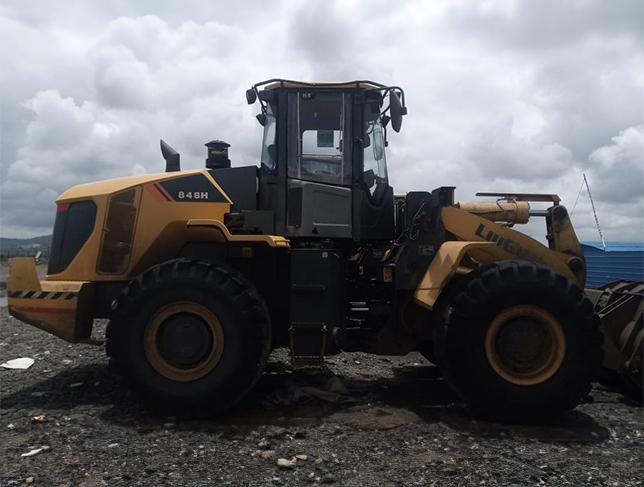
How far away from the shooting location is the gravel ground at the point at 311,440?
138 inches

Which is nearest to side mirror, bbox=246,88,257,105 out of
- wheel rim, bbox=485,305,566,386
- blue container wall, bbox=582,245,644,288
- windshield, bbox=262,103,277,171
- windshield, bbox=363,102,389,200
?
windshield, bbox=262,103,277,171

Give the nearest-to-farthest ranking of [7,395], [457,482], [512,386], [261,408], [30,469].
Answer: [457,482]
[30,469]
[512,386]
[261,408]
[7,395]

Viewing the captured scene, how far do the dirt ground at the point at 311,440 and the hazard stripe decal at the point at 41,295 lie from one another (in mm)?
1021

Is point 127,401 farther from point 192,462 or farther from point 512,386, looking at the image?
point 512,386

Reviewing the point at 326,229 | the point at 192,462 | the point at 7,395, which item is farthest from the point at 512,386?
the point at 7,395

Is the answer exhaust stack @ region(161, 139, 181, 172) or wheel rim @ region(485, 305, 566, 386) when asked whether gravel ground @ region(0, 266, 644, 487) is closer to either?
wheel rim @ region(485, 305, 566, 386)

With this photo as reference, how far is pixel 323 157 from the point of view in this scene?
5.54m

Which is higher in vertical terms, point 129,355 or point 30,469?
point 129,355

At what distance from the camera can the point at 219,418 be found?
4.68m

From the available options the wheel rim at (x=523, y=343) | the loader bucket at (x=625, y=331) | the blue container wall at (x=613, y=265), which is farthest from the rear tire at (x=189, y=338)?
the blue container wall at (x=613, y=265)

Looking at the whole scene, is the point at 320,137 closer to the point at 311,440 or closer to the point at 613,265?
the point at 311,440

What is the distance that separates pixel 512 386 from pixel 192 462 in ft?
8.81

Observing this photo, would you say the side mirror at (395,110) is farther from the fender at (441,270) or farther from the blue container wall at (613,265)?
the blue container wall at (613,265)

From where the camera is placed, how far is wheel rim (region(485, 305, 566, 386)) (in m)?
4.63
